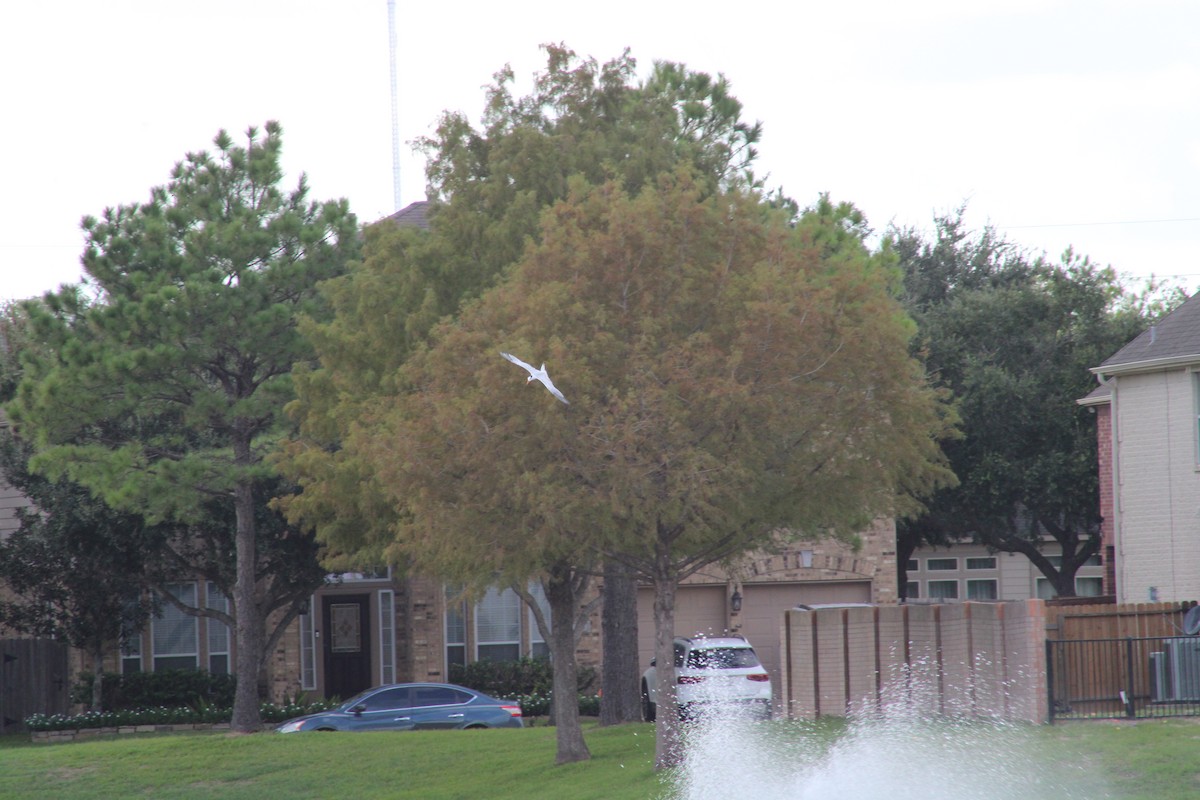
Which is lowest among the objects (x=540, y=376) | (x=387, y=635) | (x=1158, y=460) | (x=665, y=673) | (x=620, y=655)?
(x=387, y=635)

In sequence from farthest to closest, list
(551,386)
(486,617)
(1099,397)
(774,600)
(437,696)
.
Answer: (774,600), (486,617), (1099,397), (437,696), (551,386)

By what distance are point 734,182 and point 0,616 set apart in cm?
1867

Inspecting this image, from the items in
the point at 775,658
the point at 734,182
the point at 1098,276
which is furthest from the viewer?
the point at 1098,276

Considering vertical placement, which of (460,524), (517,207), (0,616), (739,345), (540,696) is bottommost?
(540,696)

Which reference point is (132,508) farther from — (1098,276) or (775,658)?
(1098,276)

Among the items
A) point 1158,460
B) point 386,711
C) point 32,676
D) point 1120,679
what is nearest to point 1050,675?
point 1120,679

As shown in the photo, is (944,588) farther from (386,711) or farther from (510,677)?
(386,711)

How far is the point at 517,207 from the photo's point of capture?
1747 cm

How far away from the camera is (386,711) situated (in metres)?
24.3

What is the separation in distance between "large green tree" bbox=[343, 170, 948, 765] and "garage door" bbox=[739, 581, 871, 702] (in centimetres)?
1542

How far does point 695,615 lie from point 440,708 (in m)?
7.95

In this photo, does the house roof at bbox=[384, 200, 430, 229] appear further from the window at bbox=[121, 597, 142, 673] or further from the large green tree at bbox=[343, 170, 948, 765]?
the large green tree at bbox=[343, 170, 948, 765]

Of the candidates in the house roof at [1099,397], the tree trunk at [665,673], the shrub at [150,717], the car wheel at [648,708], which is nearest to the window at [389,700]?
the shrub at [150,717]

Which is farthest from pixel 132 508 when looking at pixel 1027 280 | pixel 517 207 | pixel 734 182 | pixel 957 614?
pixel 1027 280
